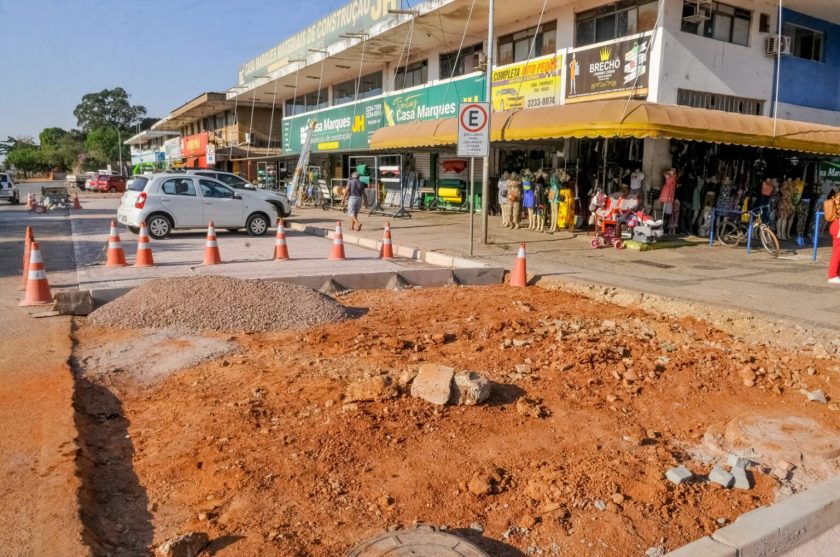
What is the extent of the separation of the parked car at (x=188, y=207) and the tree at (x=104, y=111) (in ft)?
427

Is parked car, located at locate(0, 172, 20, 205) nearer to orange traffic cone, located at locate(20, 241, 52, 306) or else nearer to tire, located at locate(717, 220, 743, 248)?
orange traffic cone, located at locate(20, 241, 52, 306)

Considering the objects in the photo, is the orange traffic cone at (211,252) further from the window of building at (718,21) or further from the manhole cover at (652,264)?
the window of building at (718,21)

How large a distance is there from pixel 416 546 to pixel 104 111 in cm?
14836

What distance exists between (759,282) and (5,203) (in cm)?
3927

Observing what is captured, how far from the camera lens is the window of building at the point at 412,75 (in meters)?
25.2

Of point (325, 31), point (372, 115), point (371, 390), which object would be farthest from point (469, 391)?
point (325, 31)

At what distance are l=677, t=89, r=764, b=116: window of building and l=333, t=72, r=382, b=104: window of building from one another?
16099 mm

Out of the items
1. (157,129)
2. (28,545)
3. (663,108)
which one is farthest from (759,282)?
(157,129)

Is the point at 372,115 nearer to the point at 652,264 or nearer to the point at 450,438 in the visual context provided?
the point at 652,264

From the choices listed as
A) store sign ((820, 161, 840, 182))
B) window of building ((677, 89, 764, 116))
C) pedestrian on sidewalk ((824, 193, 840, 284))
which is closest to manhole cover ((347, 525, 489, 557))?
pedestrian on sidewalk ((824, 193, 840, 284))

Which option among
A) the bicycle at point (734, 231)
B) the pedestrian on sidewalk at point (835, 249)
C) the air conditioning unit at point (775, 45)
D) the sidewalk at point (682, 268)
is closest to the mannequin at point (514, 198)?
the sidewalk at point (682, 268)

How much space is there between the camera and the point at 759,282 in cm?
969

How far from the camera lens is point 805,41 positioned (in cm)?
1830

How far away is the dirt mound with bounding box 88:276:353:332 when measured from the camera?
689cm
